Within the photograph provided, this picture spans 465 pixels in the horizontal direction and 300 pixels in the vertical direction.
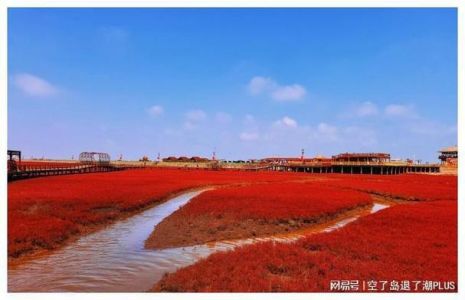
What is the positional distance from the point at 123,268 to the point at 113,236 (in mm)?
6037

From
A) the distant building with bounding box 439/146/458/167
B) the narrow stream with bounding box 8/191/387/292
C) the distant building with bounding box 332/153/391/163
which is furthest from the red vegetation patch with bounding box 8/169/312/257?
the distant building with bounding box 439/146/458/167

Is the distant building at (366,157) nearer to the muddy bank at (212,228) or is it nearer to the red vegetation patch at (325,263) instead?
the muddy bank at (212,228)

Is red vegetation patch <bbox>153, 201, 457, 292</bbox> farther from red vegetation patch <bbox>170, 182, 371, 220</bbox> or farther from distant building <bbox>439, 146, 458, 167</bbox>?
distant building <bbox>439, 146, 458, 167</bbox>

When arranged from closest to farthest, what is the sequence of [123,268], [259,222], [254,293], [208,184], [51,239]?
[254,293]
[123,268]
[51,239]
[259,222]
[208,184]

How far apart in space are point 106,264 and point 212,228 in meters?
7.29

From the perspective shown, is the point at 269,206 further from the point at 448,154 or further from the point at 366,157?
the point at 448,154

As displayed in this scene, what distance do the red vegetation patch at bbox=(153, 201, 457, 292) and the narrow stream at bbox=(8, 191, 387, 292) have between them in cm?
145

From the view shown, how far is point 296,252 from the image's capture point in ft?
49.5

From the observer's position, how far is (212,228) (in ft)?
70.1

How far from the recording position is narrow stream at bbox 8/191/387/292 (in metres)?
12.8

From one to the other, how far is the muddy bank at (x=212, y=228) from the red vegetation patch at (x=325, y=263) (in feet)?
12.1
